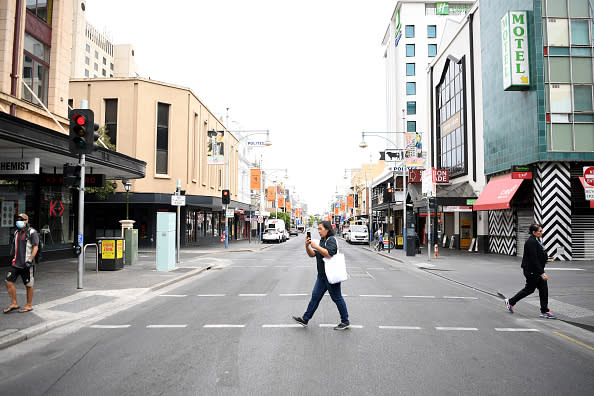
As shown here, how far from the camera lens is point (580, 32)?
22828 millimetres

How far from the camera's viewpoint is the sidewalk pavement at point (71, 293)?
7614mm

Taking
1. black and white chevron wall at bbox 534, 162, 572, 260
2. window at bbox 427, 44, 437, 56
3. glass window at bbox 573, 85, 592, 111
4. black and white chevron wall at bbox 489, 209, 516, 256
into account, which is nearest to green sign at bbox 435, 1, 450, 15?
window at bbox 427, 44, 437, 56

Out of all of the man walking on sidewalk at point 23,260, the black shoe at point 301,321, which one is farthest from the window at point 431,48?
the man walking on sidewalk at point 23,260

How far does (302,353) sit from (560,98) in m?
22.6

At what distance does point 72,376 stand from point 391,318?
18.3 feet

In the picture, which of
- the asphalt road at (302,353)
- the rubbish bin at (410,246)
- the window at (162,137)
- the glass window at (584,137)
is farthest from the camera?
the window at (162,137)

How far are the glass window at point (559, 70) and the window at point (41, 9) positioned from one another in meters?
24.4

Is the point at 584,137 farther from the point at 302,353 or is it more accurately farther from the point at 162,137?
the point at 162,137

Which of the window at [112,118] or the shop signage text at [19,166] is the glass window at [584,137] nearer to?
the shop signage text at [19,166]

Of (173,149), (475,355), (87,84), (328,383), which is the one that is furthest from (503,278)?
(87,84)

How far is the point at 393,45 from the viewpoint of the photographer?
221 ft

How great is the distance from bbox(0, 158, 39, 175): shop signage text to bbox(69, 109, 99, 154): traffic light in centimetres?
340

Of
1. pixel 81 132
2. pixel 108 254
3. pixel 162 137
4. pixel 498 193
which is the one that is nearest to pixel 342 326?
pixel 81 132

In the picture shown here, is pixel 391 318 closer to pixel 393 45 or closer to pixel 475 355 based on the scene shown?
pixel 475 355
